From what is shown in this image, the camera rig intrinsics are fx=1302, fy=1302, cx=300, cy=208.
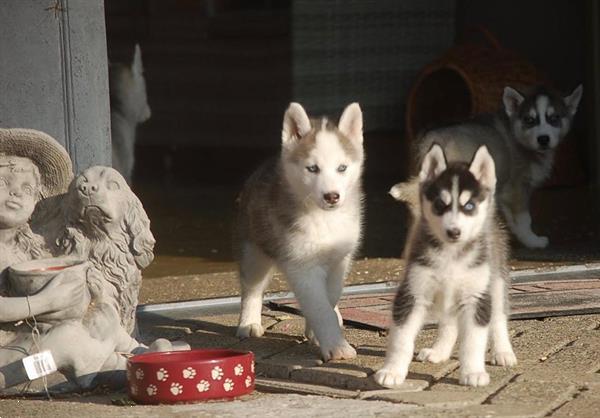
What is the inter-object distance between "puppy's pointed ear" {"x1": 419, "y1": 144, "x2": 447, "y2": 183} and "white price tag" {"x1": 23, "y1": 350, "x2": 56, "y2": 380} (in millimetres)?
1802

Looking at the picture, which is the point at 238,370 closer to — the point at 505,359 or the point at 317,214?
the point at 317,214

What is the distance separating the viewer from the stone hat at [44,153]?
6145 millimetres

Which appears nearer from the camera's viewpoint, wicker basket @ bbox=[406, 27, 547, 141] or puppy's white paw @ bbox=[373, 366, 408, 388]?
puppy's white paw @ bbox=[373, 366, 408, 388]

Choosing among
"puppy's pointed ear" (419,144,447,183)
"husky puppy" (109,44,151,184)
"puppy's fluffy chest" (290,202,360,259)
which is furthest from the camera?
"husky puppy" (109,44,151,184)

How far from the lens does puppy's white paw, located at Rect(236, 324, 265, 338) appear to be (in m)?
6.95

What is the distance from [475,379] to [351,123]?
→ 5.14ft

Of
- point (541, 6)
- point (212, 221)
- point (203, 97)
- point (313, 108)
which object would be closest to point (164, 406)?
point (212, 221)

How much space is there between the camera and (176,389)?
5457 millimetres

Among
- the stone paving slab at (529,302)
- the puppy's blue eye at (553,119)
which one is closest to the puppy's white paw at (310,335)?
the stone paving slab at (529,302)

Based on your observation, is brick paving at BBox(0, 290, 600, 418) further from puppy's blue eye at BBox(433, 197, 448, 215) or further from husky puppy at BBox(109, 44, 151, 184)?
husky puppy at BBox(109, 44, 151, 184)

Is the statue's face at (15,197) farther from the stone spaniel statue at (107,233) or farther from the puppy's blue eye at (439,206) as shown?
the puppy's blue eye at (439,206)

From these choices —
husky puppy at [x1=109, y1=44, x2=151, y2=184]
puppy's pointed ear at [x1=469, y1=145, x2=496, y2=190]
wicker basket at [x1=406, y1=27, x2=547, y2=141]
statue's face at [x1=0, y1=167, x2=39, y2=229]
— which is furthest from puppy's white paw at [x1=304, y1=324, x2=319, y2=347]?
husky puppy at [x1=109, y1=44, x2=151, y2=184]

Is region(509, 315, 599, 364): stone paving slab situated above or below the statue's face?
below

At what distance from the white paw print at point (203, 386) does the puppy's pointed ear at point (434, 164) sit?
129 cm
